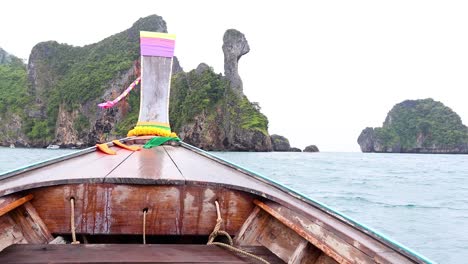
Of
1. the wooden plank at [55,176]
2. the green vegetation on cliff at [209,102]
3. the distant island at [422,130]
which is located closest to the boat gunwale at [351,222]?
the wooden plank at [55,176]

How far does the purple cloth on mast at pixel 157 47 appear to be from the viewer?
449 centimetres

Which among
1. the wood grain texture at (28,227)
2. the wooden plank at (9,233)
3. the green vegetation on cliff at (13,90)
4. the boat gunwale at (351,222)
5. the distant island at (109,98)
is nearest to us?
the boat gunwale at (351,222)

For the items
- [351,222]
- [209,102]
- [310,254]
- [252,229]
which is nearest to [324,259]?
[310,254]

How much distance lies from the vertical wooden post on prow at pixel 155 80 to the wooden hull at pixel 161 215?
2.43 metres

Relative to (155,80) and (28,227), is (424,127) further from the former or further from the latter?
(28,227)

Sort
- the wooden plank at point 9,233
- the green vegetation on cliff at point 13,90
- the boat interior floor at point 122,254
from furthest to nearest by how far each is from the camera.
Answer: the green vegetation on cliff at point 13,90 < the wooden plank at point 9,233 < the boat interior floor at point 122,254

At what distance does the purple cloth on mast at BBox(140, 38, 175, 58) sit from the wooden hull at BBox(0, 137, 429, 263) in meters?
2.72

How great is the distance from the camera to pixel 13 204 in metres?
1.55

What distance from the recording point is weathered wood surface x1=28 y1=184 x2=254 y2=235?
1.74m

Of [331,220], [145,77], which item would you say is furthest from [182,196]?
[145,77]

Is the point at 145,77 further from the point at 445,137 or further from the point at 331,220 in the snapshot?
the point at 445,137

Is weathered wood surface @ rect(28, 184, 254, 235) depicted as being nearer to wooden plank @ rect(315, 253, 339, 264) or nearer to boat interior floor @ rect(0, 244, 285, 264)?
boat interior floor @ rect(0, 244, 285, 264)

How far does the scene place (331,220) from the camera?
1595 millimetres

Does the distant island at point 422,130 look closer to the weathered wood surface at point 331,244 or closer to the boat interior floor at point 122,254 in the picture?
the weathered wood surface at point 331,244
